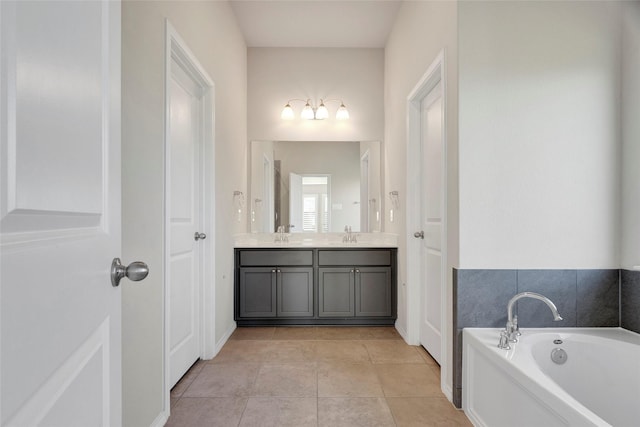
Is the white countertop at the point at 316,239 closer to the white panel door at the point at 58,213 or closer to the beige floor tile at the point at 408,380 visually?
the beige floor tile at the point at 408,380

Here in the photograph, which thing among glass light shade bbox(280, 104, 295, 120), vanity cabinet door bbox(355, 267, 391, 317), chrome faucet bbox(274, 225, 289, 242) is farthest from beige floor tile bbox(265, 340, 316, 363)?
glass light shade bbox(280, 104, 295, 120)

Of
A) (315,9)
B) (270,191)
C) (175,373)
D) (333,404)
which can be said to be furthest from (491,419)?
(315,9)

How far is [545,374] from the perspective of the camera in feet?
5.49

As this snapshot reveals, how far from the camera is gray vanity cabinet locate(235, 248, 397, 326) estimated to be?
358cm

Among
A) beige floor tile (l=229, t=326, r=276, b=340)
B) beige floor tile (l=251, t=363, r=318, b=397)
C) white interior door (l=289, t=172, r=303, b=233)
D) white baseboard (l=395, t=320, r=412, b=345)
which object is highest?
white interior door (l=289, t=172, r=303, b=233)

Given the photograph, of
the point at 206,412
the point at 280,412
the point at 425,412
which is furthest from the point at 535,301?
the point at 206,412

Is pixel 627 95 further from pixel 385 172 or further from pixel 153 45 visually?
pixel 153 45

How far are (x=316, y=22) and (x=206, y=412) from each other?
330cm

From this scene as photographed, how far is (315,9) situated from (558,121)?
2.27 m

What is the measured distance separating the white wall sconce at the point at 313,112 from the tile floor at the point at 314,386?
2.25m

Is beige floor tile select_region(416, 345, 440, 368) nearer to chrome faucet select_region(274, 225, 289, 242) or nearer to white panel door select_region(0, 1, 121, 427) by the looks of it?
chrome faucet select_region(274, 225, 289, 242)

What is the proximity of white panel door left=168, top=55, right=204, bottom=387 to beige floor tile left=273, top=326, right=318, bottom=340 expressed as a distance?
82 centimetres

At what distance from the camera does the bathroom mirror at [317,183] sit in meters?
4.06

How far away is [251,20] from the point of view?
3498 mm
